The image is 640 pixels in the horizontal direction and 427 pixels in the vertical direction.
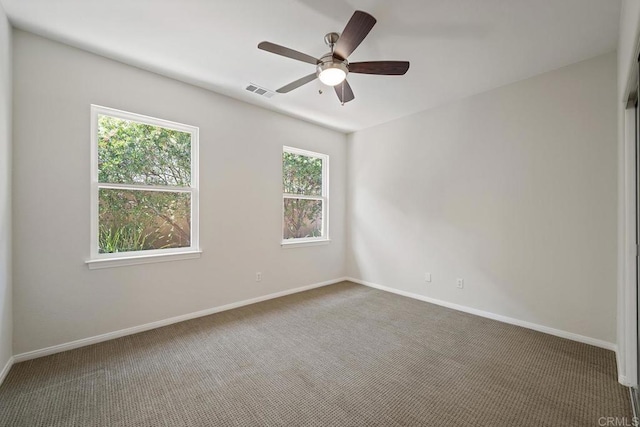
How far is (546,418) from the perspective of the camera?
174cm

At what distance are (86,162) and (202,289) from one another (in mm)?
1757

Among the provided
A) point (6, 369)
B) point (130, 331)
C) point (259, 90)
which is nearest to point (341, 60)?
point (259, 90)

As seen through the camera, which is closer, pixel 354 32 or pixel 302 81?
pixel 354 32

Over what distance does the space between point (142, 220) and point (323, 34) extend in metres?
2.57

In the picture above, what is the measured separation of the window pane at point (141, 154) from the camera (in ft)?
9.21

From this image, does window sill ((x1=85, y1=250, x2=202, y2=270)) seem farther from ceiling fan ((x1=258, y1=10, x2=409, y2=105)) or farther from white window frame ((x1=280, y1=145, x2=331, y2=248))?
ceiling fan ((x1=258, y1=10, x2=409, y2=105))

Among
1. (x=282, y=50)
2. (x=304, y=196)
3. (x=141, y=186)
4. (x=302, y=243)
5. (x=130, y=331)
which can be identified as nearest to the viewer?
(x=282, y=50)

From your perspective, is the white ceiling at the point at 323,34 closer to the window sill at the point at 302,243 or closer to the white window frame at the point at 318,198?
the white window frame at the point at 318,198

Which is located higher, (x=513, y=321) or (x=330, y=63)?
(x=330, y=63)

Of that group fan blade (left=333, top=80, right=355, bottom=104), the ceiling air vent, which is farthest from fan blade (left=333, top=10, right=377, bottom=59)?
the ceiling air vent

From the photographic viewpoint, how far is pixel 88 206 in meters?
2.65

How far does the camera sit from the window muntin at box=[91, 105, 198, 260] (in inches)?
109

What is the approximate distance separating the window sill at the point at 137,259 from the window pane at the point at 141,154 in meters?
0.78

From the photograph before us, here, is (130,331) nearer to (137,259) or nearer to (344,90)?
(137,259)
